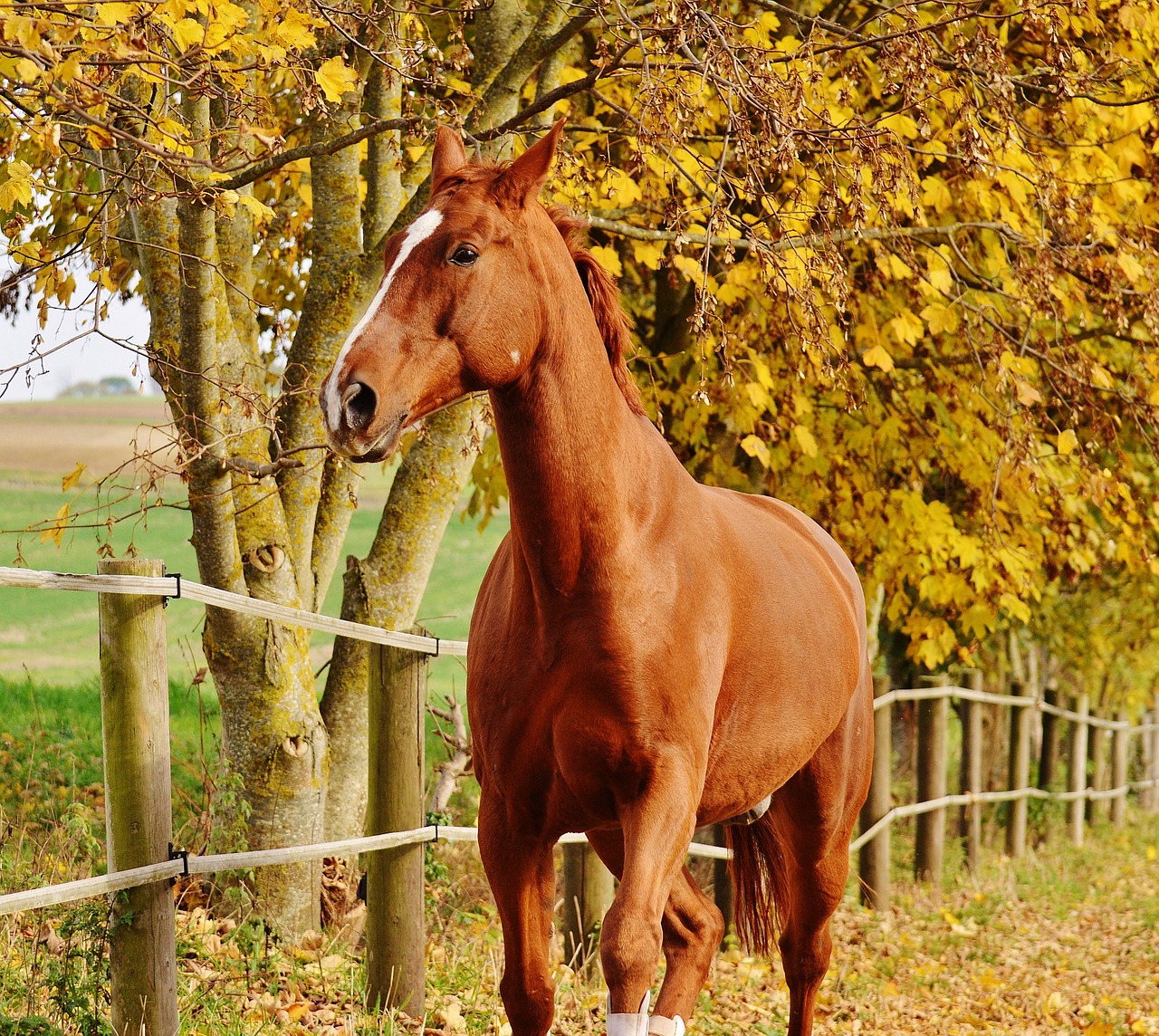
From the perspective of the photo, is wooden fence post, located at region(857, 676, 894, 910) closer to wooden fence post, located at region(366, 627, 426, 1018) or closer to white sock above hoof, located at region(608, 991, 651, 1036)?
wooden fence post, located at region(366, 627, 426, 1018)

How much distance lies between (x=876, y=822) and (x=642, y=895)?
6362 mm

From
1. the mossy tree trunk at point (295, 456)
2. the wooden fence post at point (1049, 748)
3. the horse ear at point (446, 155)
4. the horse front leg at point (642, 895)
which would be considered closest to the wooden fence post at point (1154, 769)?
the wooden fence post at point (1049, 748)

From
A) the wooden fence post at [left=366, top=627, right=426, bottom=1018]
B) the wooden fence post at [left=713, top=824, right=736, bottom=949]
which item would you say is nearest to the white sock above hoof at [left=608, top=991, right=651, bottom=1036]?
the wooden fence post at [left=366, top=627, right=426, bottom=1018]

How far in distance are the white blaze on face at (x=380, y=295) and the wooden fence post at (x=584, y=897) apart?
3.51 metres

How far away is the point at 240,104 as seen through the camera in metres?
3.88

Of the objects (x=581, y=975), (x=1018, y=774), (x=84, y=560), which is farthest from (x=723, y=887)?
(x=84, y=560)

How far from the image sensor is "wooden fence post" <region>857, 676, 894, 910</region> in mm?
8719

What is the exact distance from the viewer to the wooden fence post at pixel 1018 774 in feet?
36.9

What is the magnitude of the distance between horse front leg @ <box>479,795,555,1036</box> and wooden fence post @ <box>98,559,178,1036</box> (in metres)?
1.13

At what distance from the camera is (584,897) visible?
568 centimetres

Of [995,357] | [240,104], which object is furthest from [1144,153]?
[240,104]

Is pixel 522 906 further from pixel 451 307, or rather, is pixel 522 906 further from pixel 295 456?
pixel 295 456

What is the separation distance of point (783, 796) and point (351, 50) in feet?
14.8

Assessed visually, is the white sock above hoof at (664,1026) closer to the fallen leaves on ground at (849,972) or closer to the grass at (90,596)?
the fallen leaves on ground at (849,972)
